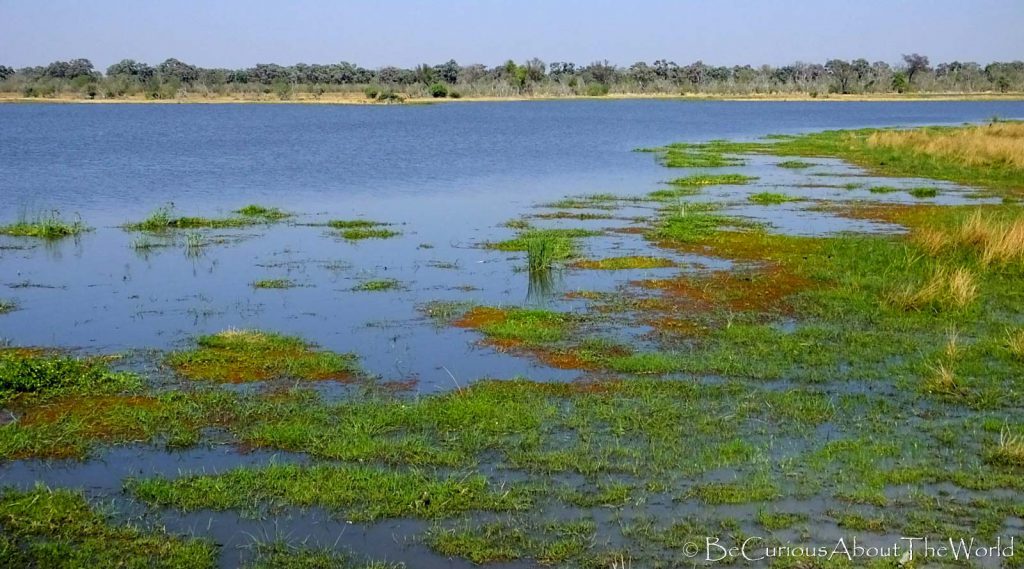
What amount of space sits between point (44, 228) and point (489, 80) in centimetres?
12482

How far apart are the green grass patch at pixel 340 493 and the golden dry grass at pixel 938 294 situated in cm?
880

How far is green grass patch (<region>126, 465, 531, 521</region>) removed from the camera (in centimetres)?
783

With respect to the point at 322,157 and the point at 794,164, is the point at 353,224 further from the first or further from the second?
the point at 794,164

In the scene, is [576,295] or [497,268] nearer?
[576,295]

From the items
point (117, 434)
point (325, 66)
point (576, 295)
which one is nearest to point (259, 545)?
point (117, 434)

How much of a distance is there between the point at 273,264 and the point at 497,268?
14.8 ft

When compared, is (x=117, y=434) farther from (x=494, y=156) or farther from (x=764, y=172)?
(x=494, y=156)

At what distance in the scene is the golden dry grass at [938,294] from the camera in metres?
14.3

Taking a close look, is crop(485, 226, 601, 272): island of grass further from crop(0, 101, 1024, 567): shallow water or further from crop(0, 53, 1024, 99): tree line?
crop(0, 53, 1024, 99): tree line

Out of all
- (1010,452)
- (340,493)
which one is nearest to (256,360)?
(340,493)

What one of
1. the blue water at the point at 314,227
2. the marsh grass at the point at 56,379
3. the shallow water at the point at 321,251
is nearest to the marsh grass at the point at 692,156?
the blue water at the point at 314,227

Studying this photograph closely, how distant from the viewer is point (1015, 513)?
7.64 metres

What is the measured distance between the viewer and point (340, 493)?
8.06 metres

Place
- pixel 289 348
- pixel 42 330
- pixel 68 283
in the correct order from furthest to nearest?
pixel 68 283
pixel 42 330
pixel 289 348
